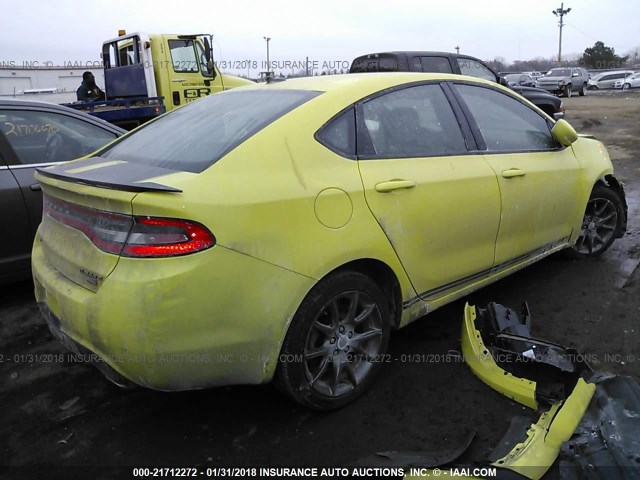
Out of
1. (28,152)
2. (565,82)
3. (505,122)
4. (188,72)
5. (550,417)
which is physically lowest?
(550,417)

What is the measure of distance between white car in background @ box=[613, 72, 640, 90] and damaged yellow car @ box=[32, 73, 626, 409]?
36.2 m

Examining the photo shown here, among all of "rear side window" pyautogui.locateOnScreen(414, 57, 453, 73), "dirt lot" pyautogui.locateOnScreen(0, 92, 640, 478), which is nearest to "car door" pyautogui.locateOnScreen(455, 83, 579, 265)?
"dirt lot" pyautogui.locateOnScreen(0, 92, 640, 478)

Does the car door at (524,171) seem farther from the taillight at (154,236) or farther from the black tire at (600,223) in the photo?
the taillight at (154,236)

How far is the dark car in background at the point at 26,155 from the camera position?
12.5 ft

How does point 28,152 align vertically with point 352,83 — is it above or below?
below

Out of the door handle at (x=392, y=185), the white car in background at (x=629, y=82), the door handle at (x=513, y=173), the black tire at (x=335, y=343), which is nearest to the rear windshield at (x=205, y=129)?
the door handle at (x=392, y=185)

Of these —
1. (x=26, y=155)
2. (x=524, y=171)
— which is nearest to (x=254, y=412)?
(x=524, y=171)

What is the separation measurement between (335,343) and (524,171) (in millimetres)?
1787

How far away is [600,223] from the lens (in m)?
4.54

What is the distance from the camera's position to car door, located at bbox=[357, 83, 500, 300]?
2.67 m

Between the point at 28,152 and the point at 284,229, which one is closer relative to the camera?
the point at 284,229

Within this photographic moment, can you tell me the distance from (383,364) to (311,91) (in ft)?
5.11

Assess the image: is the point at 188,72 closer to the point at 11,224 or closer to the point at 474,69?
the point at 474,69

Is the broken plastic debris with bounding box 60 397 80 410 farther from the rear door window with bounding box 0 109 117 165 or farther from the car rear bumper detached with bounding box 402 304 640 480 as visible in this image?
the rear door window with bounding box 0 109 117 165
